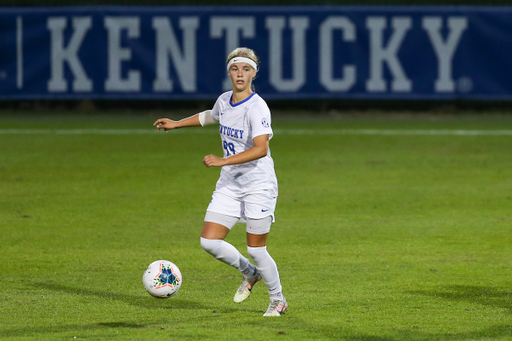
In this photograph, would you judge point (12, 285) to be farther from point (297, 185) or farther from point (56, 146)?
point (56, 146)

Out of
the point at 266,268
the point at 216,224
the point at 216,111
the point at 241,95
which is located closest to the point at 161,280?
the point at 216,224

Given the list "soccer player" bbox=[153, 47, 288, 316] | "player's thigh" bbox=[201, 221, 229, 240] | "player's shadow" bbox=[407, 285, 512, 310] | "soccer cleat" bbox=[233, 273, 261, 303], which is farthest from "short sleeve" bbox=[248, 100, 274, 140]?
"player's shadow" bbox=[407, 285, 512, 310]

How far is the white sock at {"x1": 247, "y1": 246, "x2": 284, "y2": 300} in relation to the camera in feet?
22.1

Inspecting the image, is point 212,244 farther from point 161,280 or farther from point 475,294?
point 475,294

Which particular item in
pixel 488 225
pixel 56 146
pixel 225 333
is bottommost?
pixel 56 146

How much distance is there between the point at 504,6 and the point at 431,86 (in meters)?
2.82

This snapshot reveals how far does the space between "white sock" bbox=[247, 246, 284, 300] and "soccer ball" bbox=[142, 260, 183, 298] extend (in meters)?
0.75

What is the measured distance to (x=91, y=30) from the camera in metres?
21.0

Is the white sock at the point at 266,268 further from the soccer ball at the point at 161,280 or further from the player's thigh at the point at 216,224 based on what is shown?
the soccer ball at the point at 161,280

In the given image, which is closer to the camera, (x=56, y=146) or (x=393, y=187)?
(x=393, y=187)

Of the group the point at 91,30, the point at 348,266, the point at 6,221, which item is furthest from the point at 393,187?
the point at 91,30

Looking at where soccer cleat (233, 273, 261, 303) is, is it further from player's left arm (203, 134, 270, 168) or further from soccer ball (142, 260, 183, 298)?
player's left arm (203, 134, 270, 168)

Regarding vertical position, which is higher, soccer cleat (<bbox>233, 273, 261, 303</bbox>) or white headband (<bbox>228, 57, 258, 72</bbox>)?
white headband (<bbox>228, 57, 258, 72</bbox>)

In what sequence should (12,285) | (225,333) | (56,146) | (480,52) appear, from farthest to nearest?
(480,52) → (56,146) → (12,285) → (225,333)
